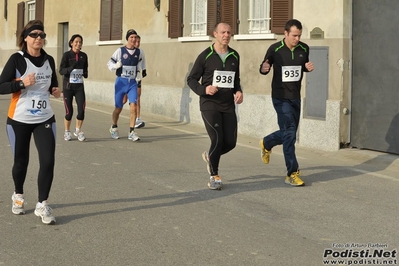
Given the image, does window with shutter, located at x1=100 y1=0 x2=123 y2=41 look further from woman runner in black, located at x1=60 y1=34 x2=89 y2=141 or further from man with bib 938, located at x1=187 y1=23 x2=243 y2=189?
man with bib 938, located at x1=187 y1=23 x2=243 y2=189

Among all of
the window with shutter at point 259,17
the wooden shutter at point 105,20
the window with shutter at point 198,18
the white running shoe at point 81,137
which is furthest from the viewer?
the wooden shutter at point 105,20

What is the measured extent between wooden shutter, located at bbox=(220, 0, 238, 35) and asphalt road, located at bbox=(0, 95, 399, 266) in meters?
3.86

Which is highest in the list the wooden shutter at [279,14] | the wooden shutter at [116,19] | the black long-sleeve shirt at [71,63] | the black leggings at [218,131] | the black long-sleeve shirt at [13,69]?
the wooden shutter at [116,19]

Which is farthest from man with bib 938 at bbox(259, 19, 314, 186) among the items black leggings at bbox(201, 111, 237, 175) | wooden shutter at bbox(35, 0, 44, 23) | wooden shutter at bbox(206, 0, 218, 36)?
wooden shutter at bbox(35, 0, 44, 23)

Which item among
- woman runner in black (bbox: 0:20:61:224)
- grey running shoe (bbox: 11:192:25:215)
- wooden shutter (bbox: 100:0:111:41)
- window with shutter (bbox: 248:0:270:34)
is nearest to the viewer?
woman runner in black (bbox: 0:20:61:224)

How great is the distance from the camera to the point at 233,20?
611 inches

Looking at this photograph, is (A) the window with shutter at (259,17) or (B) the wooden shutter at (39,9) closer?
(A) the window with shutter at (259,17)

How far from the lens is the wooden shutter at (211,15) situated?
16266mm

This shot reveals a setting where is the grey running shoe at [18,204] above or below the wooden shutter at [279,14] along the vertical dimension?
below

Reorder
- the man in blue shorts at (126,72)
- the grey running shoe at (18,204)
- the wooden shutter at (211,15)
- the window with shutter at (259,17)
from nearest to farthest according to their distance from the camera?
1. the grey running shoe at (18,204)
2. the man in blue shorts at (126,72)
3. the window with shutter at (259,17)
4. the wooden shutter at (211,15)

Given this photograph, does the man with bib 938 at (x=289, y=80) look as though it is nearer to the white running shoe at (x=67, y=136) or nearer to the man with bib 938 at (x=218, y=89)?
the man with bib 938 at (x=218, y=89)

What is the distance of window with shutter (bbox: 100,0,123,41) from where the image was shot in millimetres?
20938

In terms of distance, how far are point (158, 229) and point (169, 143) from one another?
21.3ft

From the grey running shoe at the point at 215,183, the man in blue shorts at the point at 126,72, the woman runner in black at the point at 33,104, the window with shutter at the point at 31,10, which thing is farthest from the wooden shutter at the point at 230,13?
the window with shutter at the point at 31,10
